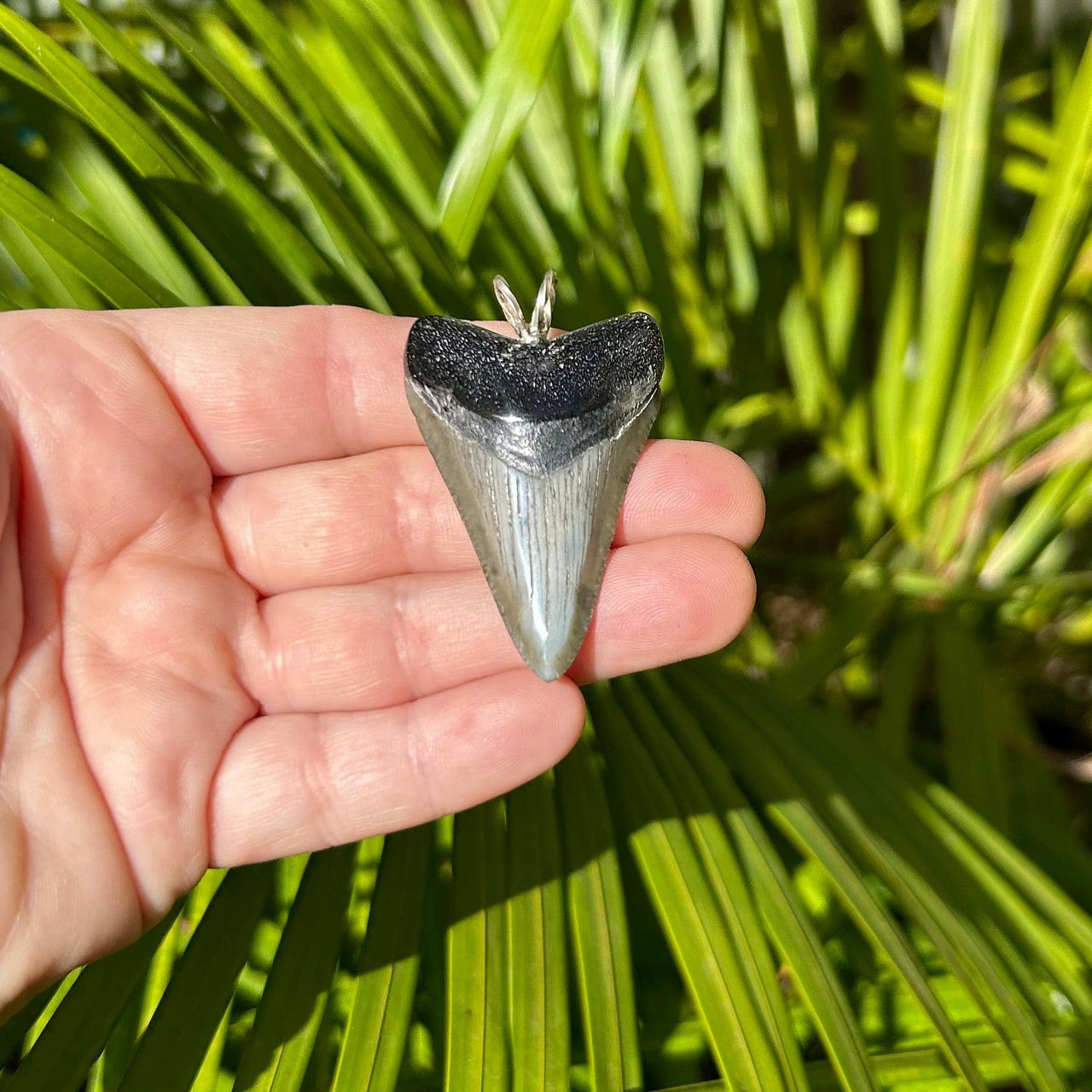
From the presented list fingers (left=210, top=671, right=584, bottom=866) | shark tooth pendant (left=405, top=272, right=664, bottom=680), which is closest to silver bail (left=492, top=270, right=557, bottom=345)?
shark tooth pendant (left=405, top=272, right=664, bottom=680)

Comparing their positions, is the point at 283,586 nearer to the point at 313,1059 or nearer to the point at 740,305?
the point at 313,1059

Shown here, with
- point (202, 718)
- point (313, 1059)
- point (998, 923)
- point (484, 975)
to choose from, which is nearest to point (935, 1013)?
point (998, 923)

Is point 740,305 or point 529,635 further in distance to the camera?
point 740,305

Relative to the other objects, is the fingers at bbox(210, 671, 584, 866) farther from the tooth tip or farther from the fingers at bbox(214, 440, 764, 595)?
the fingers at bbox(214, 440, 764, 595)

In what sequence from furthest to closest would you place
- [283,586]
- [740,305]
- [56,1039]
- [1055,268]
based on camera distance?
1. [740,305]
2. [1055,268]
3. [283,586]
4. [56,1039]

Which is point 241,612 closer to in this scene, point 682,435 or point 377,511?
point 377,511

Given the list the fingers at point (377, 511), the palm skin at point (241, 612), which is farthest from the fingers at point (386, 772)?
the fingers at point (377, 511)

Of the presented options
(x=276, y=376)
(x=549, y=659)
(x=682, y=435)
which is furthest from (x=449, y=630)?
(x=682, y=435)
